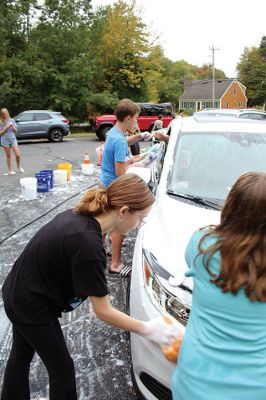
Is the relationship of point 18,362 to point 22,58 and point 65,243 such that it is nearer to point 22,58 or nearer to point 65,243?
point 65,243

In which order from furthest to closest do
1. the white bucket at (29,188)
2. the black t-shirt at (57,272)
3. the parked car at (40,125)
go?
the parked car at (40,125)
the white bucket at (29,188)
the black t-shirt at (57,272)

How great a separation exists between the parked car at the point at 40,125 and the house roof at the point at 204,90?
55902 millimetres

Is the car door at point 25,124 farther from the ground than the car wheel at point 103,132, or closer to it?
farther from the ground

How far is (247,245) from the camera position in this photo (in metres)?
1.25

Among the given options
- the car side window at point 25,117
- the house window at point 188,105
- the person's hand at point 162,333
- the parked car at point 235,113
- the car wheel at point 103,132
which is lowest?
the person's hand at point 162,333

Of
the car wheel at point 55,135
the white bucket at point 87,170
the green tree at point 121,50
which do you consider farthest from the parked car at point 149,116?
the white bucket at point 87,170

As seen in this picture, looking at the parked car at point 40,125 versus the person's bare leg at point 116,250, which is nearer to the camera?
the person's bare leg at point 116,250

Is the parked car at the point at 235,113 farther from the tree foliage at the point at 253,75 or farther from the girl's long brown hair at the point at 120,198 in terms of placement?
the tree foliage at the point at 253,75

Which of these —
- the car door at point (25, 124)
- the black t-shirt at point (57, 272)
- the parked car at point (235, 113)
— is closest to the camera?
the black t-shirt at point (57, 272)

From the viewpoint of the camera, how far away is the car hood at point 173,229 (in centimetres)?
221

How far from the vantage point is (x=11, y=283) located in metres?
1.89

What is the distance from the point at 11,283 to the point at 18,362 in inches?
18.6

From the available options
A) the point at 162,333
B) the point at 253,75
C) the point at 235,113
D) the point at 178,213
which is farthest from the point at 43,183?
the point at 253,75

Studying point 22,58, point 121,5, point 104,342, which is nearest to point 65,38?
point 22,58
